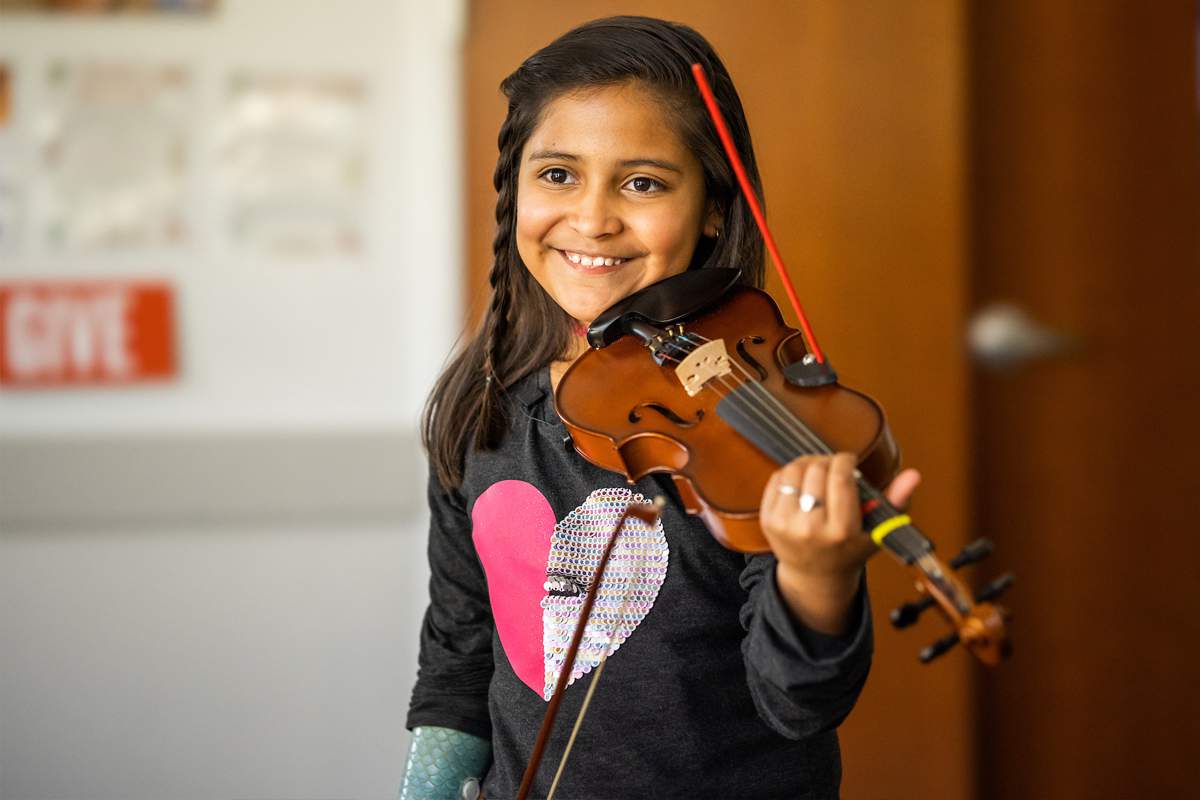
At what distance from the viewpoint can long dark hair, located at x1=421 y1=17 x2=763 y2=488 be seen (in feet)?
2.81

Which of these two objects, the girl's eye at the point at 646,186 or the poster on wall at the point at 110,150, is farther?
the poster on wall at the point at 110,150

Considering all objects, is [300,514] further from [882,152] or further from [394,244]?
[882,152]

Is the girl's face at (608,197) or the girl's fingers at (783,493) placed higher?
the girl's face at (608,197)

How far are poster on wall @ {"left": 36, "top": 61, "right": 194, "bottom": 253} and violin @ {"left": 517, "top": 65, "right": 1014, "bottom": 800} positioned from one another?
1.36 metres

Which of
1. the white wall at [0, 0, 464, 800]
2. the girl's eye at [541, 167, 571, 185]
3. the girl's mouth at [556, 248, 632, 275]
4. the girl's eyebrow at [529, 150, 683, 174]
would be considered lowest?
the white wall at [0, 0, 464, 800]

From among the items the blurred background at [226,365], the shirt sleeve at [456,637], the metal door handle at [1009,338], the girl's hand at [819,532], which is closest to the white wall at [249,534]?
the blurred background at [226,365]

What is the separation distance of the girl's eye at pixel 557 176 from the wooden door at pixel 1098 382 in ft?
2.64

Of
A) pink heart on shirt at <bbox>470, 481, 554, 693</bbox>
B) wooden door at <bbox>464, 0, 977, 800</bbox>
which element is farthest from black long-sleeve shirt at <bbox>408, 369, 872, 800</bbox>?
wooden door at <bbox>464, 0, 977, 800</bbox>

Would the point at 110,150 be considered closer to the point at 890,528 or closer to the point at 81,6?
the point at 81,6

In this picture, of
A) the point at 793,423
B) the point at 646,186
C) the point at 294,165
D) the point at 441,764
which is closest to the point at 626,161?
the point at 646,186

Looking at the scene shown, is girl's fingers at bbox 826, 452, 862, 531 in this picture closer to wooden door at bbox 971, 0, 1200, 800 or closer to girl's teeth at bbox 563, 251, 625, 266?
girl's teeth at bbox 563, 251, 625, 266

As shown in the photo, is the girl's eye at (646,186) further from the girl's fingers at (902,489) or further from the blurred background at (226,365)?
the blurred background at (226,365)

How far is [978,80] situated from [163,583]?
1489mm

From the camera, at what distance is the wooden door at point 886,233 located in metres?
1.44
